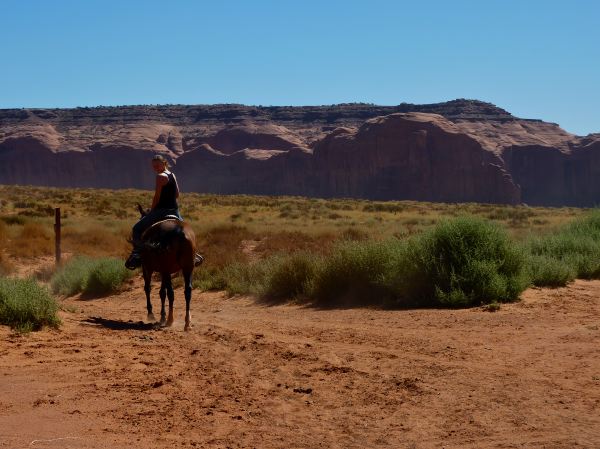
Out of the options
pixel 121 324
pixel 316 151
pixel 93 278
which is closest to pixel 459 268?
pixel 121 324

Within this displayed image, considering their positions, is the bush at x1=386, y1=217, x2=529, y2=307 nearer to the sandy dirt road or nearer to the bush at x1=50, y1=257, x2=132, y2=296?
the sandy dirt road

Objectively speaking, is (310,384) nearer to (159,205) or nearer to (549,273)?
(159,205)

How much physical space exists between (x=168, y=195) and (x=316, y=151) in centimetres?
9108

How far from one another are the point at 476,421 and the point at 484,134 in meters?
117

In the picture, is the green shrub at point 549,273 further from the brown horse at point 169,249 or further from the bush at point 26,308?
the bush at point 26,308

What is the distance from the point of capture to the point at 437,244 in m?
13.2

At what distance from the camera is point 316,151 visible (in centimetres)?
10194

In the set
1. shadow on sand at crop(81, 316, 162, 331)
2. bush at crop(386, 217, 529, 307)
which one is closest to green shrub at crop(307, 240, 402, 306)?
bush at crop(386, 217, 529, 307)

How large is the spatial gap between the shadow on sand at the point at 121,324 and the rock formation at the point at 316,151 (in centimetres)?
8333

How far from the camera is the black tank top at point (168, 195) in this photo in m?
11.3

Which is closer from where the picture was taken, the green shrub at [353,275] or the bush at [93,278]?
the green shrub at [353,275]

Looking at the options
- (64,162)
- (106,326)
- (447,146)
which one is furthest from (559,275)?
(64,162)

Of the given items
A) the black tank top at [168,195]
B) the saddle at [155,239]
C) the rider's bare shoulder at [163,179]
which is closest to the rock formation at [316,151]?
the black tank top at [168,195]

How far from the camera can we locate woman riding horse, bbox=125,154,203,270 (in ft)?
37.1
